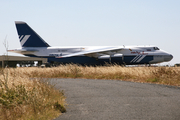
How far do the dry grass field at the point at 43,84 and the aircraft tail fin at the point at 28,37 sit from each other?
12.6 metres

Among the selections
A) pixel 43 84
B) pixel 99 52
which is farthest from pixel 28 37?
pixel 43 84

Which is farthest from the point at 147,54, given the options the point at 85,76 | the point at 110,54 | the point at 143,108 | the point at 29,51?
the point at 143,108

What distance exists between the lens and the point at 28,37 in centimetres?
3659

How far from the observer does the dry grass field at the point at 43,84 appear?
598 cm

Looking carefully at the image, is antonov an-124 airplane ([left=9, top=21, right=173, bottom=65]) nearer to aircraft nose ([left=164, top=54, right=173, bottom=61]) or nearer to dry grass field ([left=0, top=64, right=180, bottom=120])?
aircraft nose ([left=164, top=54, right=173, bottom=61])

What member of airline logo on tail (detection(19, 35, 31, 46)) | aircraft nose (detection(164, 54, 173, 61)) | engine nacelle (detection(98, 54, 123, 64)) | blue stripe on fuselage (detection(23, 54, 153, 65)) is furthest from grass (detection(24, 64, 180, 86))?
airline logo on tail (detection(19, 35, 31, 46))

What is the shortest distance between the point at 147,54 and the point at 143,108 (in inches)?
1027

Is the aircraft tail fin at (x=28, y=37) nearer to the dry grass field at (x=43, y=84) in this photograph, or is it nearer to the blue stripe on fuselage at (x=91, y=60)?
the blue stripe on fuselage at (x=91, y=60)

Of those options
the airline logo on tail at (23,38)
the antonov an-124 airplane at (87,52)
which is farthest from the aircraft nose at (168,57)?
the airline logo on tail at (23,38)

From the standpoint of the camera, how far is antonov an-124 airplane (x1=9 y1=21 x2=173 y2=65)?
31.7 m

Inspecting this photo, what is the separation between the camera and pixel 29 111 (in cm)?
619

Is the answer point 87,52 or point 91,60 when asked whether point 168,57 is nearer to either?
point 91,60

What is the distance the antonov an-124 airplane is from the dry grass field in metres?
9.16

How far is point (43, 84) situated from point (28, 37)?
28.4 meters
